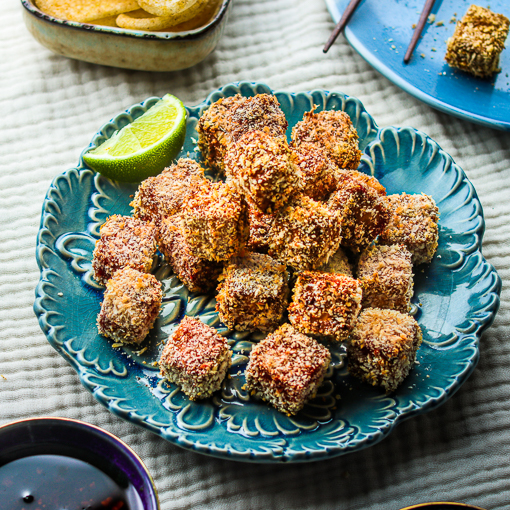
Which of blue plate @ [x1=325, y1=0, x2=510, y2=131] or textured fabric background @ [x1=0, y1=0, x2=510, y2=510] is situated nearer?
textured fabric background @ [x1=0, y1=0, x2=510, y2=510]

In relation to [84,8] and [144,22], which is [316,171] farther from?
[84,8]

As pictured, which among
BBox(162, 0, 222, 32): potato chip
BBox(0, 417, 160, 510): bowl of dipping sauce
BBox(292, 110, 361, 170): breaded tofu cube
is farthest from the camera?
BBox(162, 0, 222, 32): potato chip

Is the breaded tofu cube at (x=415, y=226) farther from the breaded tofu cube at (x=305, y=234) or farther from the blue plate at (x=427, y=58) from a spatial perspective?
the blue plate at (x=427, y=58)

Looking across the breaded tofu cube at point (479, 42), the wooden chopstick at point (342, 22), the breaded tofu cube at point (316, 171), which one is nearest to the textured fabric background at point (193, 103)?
the wooden chopstick at point (342, 22)

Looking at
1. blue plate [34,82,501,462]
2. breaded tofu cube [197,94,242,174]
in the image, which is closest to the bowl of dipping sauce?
blue plate [34,82,501,462]

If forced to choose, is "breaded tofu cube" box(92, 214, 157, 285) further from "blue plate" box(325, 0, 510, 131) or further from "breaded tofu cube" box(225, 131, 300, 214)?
"blue plate" box(325, 0, 510, 131)

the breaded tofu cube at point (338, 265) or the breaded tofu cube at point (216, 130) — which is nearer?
the breaded tofu cube at point (338, 265)

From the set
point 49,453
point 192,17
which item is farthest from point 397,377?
point 192,17

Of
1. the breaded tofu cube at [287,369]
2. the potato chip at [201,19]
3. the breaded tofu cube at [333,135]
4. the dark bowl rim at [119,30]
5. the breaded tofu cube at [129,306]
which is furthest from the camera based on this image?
the potato chip at [201,19]
